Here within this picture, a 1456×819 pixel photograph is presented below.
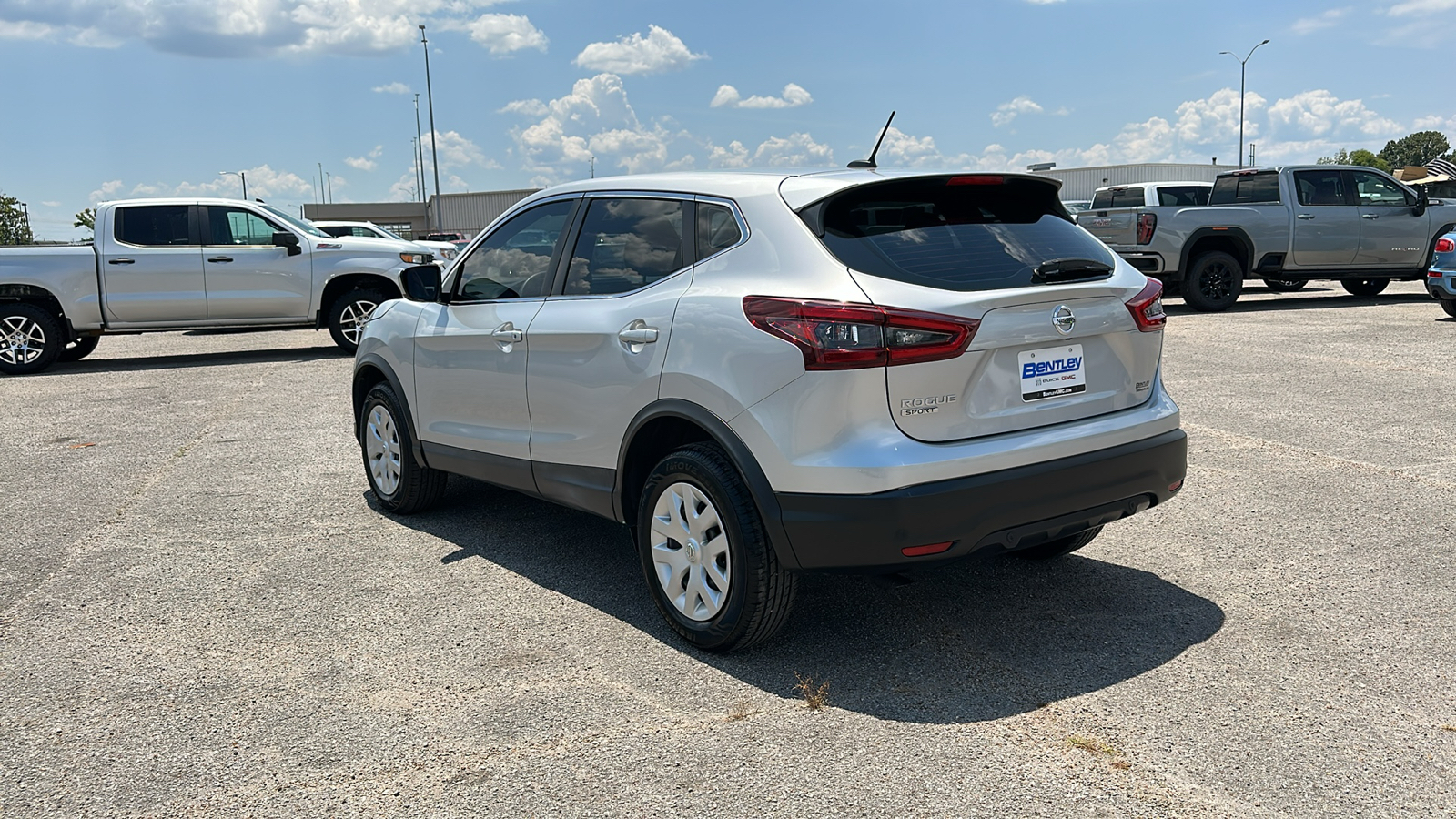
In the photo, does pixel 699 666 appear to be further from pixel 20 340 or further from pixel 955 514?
pixel 20 340

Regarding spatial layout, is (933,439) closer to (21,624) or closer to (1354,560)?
(1354,560)

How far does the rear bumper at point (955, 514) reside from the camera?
3.58 metres

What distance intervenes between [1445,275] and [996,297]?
1306 cm

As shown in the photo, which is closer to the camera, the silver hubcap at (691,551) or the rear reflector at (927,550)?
the rear reflector at (927,550)

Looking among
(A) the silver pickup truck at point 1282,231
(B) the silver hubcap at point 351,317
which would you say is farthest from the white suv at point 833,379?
(A) the silver pickup truck at point 1282,231

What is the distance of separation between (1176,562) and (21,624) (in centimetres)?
482

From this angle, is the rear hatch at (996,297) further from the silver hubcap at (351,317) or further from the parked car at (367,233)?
the parked car at (367,233)

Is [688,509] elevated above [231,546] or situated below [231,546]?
above

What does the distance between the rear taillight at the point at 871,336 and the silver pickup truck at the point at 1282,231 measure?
44.7 ft

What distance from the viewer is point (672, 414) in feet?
13.4

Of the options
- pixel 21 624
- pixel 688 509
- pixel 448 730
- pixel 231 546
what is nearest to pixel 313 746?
pixel 448 730

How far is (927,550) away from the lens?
11.9 ft

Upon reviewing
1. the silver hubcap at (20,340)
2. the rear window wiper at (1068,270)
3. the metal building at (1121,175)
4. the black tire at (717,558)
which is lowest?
the black tire at (717,558)

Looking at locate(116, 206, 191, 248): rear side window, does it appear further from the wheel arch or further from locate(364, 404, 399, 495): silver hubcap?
the wheel arch
